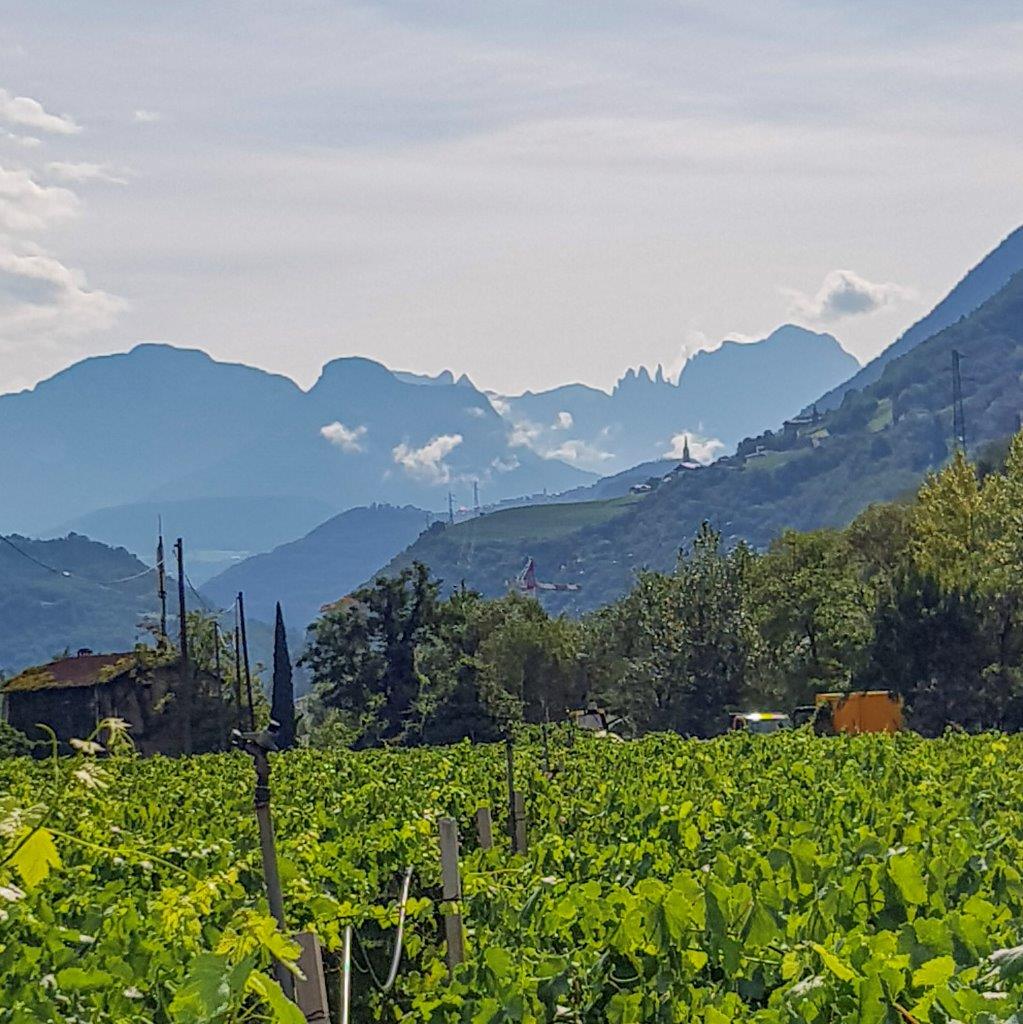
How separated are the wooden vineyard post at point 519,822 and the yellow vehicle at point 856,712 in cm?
3269

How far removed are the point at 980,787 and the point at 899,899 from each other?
5.73 meters

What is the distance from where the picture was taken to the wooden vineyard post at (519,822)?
10.5 meters

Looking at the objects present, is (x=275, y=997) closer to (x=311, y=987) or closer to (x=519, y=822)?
(x=311, y=987)

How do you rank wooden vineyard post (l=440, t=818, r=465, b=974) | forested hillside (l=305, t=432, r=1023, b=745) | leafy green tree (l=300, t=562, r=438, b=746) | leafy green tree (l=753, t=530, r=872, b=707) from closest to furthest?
wooden vineyard post (l=440, t=818, r=465, b=974), forested hillside (l=305, t=432, r=1023, b=745), leafy green tree (l=753, t=530, r=872, b=707), leafy green tree (l=300, t=562, r=438, b=746)

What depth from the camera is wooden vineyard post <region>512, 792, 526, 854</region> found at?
34.6ft

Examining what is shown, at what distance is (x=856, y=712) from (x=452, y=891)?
128 ft

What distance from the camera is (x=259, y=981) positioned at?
335 cm

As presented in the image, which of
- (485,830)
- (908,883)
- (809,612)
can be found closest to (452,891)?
(908,883)

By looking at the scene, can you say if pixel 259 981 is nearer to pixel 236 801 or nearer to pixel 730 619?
pixel 236 801

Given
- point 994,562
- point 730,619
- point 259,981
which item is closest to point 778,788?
point 259,981

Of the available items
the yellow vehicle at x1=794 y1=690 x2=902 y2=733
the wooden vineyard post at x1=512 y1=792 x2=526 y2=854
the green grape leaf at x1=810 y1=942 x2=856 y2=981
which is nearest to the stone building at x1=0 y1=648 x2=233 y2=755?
the yellow vehicle at x1=794 y1=690 x2=902 y2=733

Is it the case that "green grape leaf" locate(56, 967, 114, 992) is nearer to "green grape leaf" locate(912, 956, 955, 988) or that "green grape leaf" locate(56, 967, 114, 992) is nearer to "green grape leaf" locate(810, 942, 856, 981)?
"green grape leaf" locate(810, 942, 856, 981)

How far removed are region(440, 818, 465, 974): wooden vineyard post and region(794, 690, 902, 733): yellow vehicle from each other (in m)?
36.9

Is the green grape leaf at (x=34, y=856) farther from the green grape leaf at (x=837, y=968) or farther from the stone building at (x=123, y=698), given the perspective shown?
the stone building at (x=123, y=698)
